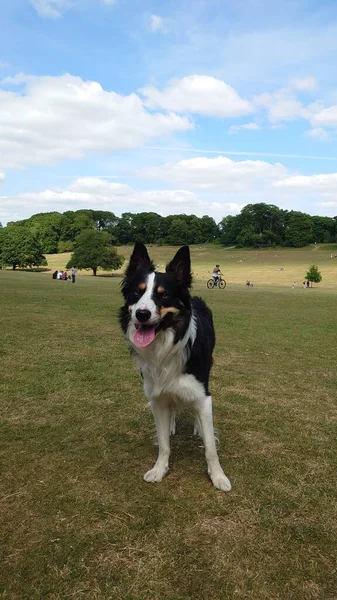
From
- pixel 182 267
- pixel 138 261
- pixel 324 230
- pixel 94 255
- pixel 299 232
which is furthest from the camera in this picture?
pixel 324 230

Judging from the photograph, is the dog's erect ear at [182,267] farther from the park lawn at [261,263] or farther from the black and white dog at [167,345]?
the park lawn at [261,263]

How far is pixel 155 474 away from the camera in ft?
13.7

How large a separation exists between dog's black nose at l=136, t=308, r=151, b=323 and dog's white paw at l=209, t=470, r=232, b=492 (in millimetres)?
1828

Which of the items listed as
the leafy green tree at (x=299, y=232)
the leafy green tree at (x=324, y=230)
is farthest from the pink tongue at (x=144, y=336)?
the leafy green tree at (x=324, y=230)

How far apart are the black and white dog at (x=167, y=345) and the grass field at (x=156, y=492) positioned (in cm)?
44

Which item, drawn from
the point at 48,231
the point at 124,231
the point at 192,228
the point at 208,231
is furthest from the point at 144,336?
the point at 208,231

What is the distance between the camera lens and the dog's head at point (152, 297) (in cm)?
375

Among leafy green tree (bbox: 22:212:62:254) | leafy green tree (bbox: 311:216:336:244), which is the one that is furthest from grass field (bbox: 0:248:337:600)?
leafy green tree (bbox: 311:216:336:244)

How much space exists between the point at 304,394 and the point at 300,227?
133117 millimetres

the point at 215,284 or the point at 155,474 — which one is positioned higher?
the point at 155,474

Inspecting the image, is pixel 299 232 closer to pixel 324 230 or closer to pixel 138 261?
pixel 324 230

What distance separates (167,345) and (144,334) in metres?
0.32

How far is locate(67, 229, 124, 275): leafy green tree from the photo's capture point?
250 feet

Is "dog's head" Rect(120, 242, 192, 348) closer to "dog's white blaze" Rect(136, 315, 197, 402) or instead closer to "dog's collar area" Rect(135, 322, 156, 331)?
"dog's collar area" Rect(135, 322, 156, 331)
